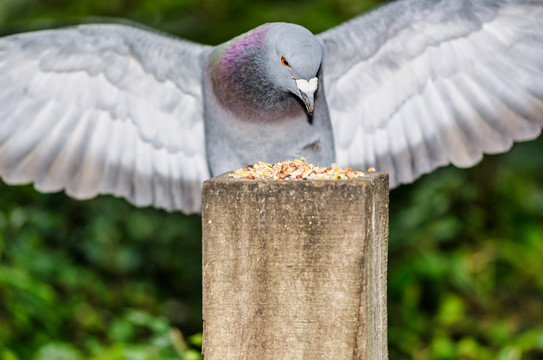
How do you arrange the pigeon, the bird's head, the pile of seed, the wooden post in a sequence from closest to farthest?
the wooden post < the pile of seed < the bird's head < the pigeon

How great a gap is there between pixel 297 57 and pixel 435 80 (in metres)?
1.05

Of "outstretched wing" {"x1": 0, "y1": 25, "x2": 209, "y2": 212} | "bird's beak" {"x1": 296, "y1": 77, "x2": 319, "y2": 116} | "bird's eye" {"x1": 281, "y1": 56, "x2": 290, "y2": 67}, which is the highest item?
"bird's eye" {"x1": 281, "y1": 56, "x2": 290, "y2": 67}

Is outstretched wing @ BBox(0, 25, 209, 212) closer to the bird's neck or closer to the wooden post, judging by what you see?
the bird's neck

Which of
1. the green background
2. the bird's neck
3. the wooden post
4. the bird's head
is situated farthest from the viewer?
the green background

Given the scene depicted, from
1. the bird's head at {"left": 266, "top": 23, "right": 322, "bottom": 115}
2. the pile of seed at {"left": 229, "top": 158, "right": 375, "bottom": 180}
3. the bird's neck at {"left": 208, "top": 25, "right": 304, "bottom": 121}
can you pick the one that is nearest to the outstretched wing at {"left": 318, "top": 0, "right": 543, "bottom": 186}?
the bird's neck at {"left": 208, "top": 25, "right": 304, "bottom": 121}

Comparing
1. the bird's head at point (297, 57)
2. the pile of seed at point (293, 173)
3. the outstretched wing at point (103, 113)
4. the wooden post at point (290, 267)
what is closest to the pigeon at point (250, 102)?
Answer: the outstretched wing at point (103, 113)

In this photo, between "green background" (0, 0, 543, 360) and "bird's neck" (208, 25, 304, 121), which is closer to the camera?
"bird's neck" (208, 25, 304, 121)

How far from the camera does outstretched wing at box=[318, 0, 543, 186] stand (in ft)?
9.36

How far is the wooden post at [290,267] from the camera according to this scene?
Answer: 148 cm

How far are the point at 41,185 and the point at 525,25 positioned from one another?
239cm

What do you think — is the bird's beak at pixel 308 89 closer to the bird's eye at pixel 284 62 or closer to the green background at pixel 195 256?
the bird's eye at pixel 284 62

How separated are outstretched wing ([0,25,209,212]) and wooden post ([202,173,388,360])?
1558 millimetres

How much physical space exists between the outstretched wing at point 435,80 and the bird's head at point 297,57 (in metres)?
0.57

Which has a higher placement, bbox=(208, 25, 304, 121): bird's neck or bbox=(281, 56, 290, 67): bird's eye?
bbox=(281, 56, 290, 67): bird's eye
